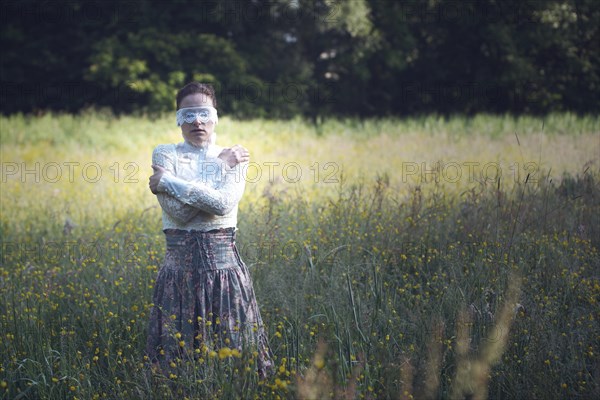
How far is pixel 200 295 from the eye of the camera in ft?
12.2

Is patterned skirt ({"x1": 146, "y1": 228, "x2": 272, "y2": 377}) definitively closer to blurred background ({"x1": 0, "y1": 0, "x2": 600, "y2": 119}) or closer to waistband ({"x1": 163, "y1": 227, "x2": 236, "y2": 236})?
waistband ({"x1": 163, "y1": 227, "x2": 236, "y2": 236})

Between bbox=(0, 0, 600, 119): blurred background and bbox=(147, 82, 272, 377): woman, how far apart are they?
2013 centimetres

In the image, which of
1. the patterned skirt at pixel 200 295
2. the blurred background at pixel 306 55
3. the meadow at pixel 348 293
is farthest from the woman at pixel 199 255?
the blurred background at pixel 306 55

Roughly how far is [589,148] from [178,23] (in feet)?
67.9

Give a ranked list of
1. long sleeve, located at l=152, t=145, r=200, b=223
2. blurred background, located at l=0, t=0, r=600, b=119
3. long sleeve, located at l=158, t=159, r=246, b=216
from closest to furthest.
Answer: long sleeve, located at l=158, t=159, r=246, b=216 < long sleeve, located at l=152, t=145, r=200, b=223 < blurred background, located at l=0, t=0, r=600, b=119

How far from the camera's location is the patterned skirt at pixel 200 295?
3.73 metres

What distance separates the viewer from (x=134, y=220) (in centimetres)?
770

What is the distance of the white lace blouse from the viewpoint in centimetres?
357

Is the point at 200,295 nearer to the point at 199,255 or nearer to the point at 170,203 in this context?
the point at 199,255

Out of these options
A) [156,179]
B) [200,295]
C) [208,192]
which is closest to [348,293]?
[200,295]

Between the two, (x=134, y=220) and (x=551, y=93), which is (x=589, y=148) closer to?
(x=134, y=220)

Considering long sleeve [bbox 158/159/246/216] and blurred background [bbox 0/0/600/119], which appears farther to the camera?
blurred background [bbox 0/0/600/119]

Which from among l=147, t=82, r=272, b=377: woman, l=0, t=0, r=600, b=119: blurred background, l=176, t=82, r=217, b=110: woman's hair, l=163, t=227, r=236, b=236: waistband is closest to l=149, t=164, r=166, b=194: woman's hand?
l=147, t=82, r=272, b=377: woman

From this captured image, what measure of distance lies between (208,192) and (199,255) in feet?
1.39
